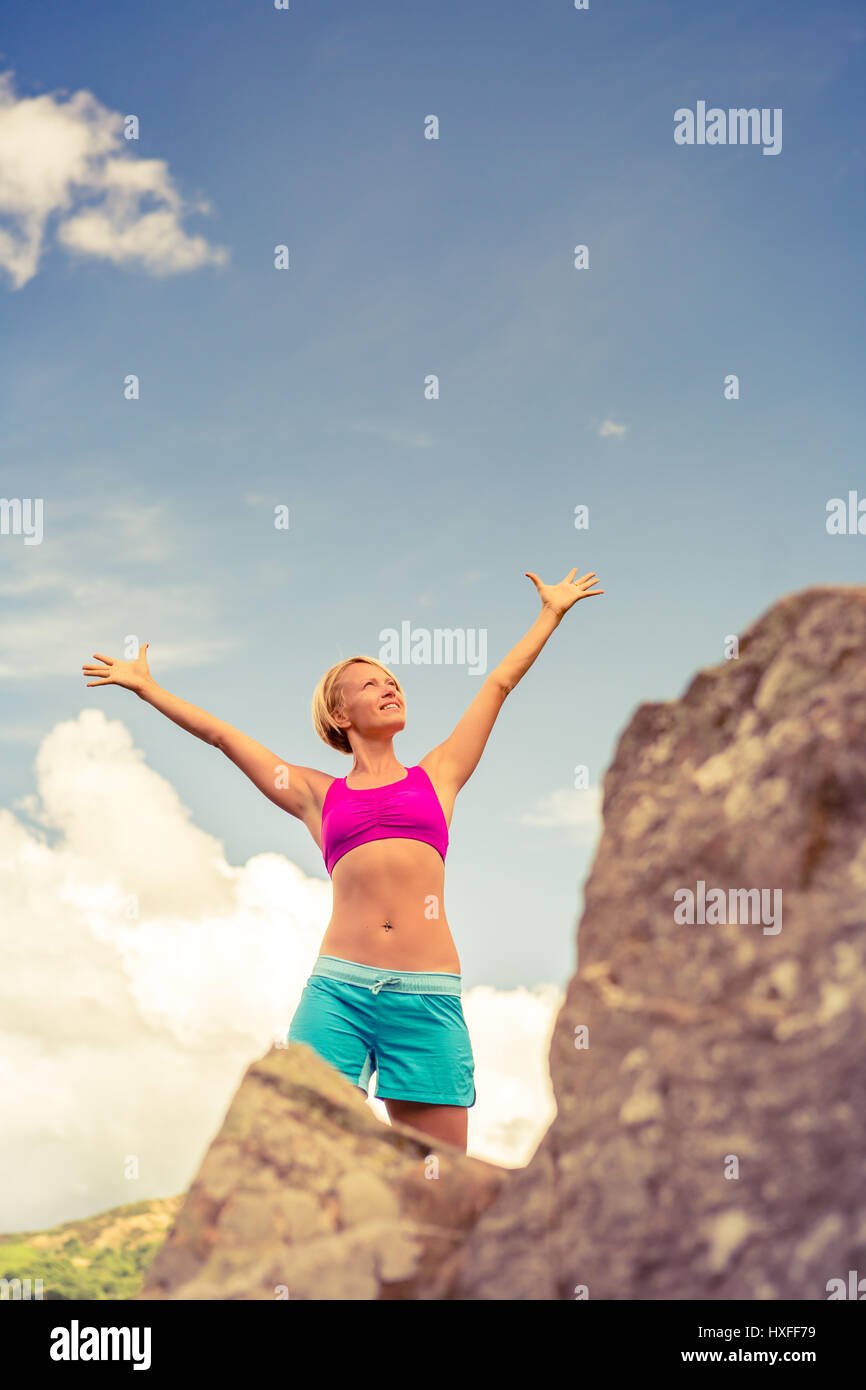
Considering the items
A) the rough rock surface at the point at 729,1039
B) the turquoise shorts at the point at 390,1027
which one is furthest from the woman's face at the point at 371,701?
the rough rock surface at the point at 729,1039

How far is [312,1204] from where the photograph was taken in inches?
126

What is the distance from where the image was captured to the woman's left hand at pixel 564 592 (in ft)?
18.8

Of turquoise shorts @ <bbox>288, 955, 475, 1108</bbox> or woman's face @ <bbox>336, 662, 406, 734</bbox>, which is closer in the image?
turquoise shorts @ <bbox>288, 955, 475, 1108</bbox>

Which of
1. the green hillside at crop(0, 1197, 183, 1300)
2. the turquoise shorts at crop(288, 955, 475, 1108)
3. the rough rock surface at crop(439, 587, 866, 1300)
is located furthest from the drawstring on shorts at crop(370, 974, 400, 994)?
the green hillside at crop(0, 1197, 183, 1300)

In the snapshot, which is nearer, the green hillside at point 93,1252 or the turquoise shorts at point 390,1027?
the turquoise shorts at point 390,1027

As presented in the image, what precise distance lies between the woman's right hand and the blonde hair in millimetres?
982

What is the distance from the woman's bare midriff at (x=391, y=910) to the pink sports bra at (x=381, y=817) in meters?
0.06

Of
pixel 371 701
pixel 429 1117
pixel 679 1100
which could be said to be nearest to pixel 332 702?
pixel 371 701

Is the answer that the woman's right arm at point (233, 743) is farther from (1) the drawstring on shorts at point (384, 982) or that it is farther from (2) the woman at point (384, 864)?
(1) the drawstring on shorts at point (384, 982)

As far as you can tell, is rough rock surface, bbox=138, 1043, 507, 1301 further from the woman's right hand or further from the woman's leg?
the woman's right hand

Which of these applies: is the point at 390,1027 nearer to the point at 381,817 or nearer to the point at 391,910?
the point at 391,910

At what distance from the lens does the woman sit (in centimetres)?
482

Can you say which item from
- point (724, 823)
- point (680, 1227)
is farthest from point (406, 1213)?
point (724, 823)
